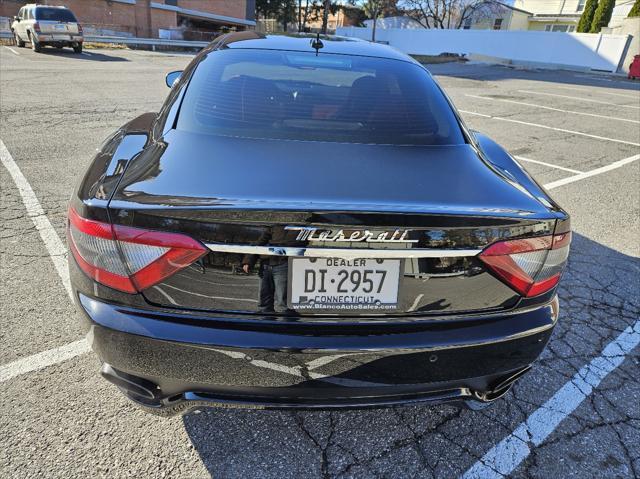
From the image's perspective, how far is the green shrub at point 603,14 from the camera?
113 feet

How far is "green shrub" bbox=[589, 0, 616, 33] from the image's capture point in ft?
113

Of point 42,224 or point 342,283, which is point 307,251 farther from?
point 42,224

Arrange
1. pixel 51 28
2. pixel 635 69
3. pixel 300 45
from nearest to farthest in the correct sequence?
pixel 300 45 < pixel 51 28 < pixel 635 69

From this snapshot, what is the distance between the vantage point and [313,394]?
1666 millimetres

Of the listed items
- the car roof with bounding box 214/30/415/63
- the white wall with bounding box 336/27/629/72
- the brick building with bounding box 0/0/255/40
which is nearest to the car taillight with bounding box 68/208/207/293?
the car roof with bounding box 214/30/415/63

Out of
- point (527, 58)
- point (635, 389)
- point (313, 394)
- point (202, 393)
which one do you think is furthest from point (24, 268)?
point (527, 58)

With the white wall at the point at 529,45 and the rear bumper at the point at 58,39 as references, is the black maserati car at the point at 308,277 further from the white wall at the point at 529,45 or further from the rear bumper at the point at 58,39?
the white wall at the point at 529,45

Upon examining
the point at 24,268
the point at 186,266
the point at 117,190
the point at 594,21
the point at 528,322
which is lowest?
the point at 24,268

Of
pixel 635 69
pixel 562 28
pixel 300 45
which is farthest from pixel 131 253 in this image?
pixel 562 28

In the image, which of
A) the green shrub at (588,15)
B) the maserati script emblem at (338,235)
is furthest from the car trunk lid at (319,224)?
the green shrub at (588,15)

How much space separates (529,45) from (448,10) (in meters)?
17.5

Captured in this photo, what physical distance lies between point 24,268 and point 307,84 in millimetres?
2255

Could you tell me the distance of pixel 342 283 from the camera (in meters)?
1.54

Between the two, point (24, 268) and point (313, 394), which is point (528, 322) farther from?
point (24, 268)
